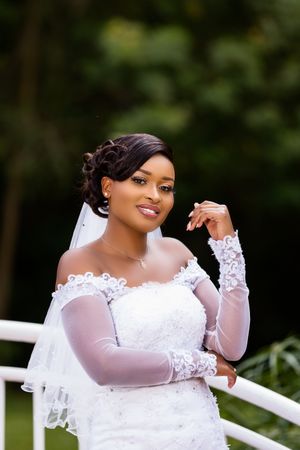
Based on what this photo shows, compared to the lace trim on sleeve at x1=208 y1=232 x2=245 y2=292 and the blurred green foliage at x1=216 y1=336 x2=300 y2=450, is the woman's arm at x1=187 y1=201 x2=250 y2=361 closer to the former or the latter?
the lace trim on sleeve at x1=208 y1=232 x2=245 y2=292

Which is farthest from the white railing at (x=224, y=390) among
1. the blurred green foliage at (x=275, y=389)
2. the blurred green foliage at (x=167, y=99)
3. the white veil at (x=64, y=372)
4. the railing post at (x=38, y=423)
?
the blurred green foliage at (x=167, y=99)

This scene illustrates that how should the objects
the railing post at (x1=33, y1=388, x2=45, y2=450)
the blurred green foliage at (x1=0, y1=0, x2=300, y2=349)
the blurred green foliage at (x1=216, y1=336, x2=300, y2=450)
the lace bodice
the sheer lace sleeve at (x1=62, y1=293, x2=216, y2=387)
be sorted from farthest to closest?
the blurred green foliage at (x1=0, y1=0, x2=300, y2=349) < the blurred green foliage at (x1=216, y1=336, x2=300, y2=450) < the railing post at (x1=33, y1=388, x2=45, y2=450) < the lace bodice < the sheer lace sleeve at (x1=62, y1=293, x2=216, y2=387)

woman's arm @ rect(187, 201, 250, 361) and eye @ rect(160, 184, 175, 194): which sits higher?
eye @ rect(160, 184, 175, 194)

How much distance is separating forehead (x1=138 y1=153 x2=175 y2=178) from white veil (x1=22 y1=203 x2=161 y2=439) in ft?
1.13

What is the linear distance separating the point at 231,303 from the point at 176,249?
28 cm

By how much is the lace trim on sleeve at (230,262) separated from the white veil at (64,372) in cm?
37

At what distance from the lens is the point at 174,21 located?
12.1m

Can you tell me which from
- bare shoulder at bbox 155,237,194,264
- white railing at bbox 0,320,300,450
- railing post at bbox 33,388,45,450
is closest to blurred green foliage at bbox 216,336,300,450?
white railing at bbox 0,320,300,450

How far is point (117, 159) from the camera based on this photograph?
8.43 feet

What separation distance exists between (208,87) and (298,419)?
8.28 meters

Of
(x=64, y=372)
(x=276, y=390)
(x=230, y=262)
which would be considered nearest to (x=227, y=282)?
(x=230, y=262)

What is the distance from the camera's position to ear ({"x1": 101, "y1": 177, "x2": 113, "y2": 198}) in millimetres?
2602

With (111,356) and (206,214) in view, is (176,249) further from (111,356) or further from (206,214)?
(111,356)

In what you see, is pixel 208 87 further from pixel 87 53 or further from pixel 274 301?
pixel 274 301
